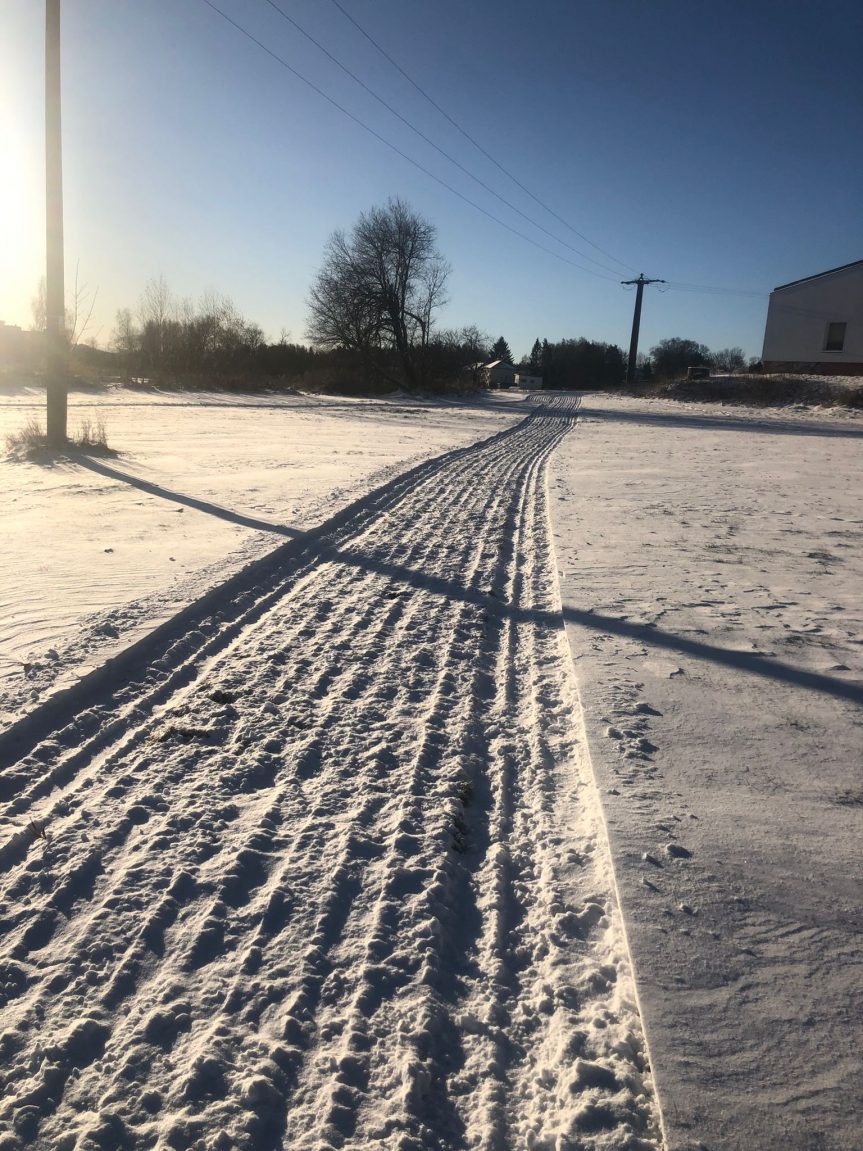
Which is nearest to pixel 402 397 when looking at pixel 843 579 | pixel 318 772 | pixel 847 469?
pixel 847 469

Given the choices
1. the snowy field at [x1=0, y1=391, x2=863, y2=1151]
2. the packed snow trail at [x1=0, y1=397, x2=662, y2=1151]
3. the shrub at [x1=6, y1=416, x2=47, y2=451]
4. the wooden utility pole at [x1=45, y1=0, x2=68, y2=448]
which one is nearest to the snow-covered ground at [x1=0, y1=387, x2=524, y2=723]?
the snowy field at [x1=0, y1=391, x2=863, y2=1151]

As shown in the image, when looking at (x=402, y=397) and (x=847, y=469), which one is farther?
(x=402, y=397)

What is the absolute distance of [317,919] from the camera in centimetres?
234

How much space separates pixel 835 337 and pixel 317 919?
4567 centimetres

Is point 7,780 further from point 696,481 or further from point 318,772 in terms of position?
point 696,481

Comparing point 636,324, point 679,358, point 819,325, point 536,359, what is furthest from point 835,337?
point 536,359

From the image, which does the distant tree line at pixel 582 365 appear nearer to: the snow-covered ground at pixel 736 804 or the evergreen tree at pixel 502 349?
the evergreen tree at pixel 502 349

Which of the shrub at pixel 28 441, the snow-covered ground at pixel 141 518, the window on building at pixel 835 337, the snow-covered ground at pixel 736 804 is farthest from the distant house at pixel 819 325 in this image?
the shrub at pixel 28 441

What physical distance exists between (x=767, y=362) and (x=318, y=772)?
4643 centimetres

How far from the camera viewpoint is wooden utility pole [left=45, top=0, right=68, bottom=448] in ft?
34.1

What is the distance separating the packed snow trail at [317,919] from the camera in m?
1.78

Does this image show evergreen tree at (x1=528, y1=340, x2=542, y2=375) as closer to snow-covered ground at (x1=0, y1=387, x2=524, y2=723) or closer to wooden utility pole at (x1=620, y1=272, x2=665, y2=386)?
wooden utility pole at (x1=620, y1=272, x2=665, y2=386)

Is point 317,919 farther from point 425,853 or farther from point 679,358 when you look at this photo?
point 679,358

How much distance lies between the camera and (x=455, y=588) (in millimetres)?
5887
